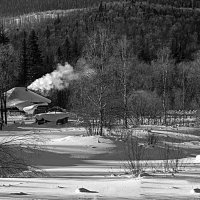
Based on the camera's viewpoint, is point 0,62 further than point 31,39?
No

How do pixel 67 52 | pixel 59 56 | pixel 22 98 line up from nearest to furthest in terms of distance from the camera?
pixel 22 98, pixel 59 56, pixel 67 52

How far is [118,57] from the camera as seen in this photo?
35781 millimetres

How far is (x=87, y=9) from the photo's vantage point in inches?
5202

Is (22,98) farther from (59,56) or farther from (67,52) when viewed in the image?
(67,52)

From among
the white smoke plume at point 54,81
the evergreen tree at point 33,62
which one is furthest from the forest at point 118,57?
the white smoke plume at point 54,81

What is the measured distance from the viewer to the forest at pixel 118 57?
25031 mm

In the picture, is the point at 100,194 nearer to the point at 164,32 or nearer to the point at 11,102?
the point at 11,102

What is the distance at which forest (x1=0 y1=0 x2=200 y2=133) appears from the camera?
985 inches

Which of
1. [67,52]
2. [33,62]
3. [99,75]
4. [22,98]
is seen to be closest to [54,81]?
[33,62]

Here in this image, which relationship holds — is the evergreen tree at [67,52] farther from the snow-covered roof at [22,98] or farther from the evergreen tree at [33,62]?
the snow-covered roof at [22,98]

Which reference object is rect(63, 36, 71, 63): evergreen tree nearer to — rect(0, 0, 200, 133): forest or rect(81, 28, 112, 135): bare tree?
rect(0, 0, 200, 133): forest

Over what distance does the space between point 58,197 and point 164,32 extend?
347 feet

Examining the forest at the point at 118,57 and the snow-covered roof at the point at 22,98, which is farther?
the snow-covered roof at the point at 22,98

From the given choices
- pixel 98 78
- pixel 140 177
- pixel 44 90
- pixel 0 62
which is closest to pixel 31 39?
pixel 44 90
